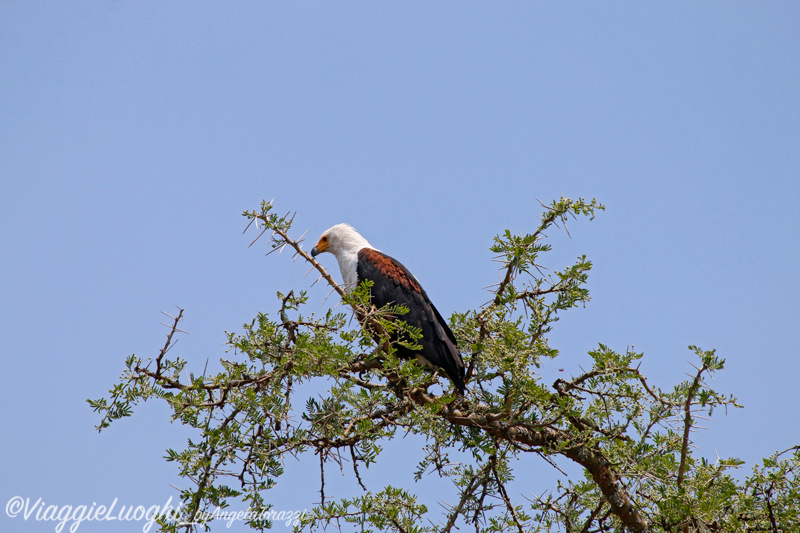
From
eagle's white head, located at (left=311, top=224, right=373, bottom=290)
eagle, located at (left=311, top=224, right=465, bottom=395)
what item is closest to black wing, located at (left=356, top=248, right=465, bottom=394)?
eagle, located at (left=311, top=224, right=465, bottom=395)

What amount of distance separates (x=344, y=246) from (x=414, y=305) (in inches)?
46.4

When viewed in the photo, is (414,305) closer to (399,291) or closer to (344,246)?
(399,291)

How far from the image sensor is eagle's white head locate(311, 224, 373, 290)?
5.61 meters

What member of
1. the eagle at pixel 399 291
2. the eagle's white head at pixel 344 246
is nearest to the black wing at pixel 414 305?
the eagle at pixel 399 291

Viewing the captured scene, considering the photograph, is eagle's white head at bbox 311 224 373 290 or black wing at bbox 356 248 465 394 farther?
eagle's white head at bbox 311 224 373 290

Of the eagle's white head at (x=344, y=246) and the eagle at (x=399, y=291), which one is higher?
the eagle's white head at (x=344, y=246)

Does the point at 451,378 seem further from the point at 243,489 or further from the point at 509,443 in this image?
the point at 243,489

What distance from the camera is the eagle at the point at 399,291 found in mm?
4484

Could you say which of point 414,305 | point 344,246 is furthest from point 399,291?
point 344,246

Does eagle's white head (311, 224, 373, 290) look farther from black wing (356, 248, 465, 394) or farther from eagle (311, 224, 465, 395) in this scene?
black wing (356, 248, 465, 394)

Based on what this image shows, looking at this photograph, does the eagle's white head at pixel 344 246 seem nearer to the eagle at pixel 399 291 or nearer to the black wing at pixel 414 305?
the eagle at pixel 399 291

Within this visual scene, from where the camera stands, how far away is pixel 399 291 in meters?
5.07

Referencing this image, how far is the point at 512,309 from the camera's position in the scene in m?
3.92

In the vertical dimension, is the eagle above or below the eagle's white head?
below
